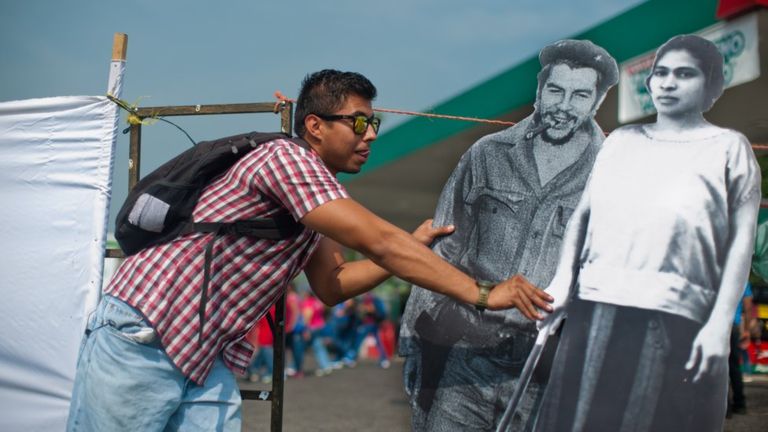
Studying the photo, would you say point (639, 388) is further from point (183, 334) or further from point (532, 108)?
point (183, 334)

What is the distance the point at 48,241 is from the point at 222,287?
1.42 m

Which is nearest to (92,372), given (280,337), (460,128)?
(280,337)

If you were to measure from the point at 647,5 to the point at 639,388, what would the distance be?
2.39 m

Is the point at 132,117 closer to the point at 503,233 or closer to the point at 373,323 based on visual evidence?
the point at 503,233

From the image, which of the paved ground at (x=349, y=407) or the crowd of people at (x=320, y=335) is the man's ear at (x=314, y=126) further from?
the crowd of people at (x=320, y=335)

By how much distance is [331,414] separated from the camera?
7527 millimetres

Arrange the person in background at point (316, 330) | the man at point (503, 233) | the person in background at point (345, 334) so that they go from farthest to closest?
the person in background at point (345, 334)
the person in background at point (316, 330)
the man at point (503, 233)

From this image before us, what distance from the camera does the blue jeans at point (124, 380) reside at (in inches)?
94.0

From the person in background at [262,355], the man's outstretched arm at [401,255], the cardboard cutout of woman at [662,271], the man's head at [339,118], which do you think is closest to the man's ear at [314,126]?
the man's head at [339,118]

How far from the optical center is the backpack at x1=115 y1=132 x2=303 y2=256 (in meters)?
2.40

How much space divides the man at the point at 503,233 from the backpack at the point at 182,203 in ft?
2.56

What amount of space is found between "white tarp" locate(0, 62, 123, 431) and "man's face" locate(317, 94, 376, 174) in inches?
49.8

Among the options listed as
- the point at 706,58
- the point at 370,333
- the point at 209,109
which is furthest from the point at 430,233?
the point at 370,333

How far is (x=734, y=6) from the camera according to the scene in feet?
12.7
